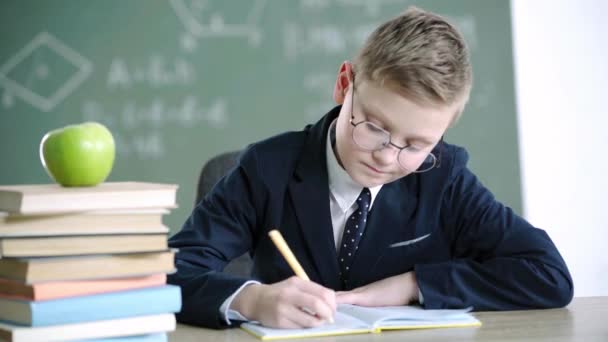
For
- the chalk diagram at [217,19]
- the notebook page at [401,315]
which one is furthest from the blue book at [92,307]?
the chalk diagram at [217,19]

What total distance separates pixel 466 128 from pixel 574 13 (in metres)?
0.81

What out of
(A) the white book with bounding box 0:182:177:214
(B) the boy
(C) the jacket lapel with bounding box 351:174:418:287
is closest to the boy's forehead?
(B) the boy

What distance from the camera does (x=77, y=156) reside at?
1066mm

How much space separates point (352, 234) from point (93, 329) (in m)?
0.77

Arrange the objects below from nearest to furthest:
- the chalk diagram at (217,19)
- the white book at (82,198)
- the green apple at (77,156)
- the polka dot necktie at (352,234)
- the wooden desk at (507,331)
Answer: the white book at (82,198) → the green apple at (77,156) → the wooden desk at (507,331) → the polka dot necktie at (352,234) → the chalk diagram at (217,19)

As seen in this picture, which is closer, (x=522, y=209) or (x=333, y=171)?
(x=333, y=171)

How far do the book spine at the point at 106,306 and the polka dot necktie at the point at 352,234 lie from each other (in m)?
0.68

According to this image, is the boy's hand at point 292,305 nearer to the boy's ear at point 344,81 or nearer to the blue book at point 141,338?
the blue book at point 141,338

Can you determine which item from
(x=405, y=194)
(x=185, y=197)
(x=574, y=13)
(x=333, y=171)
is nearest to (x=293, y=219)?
(x=333, y=171)

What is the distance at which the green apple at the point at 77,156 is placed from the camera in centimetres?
107

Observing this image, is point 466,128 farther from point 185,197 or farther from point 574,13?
point 185,197

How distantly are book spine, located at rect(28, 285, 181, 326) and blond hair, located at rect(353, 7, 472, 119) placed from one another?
614 millimetres

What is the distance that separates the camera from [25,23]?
11.2 feet

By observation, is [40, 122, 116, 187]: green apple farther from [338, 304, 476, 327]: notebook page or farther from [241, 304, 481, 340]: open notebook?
[338, 304, 476, 327]: notebook page
